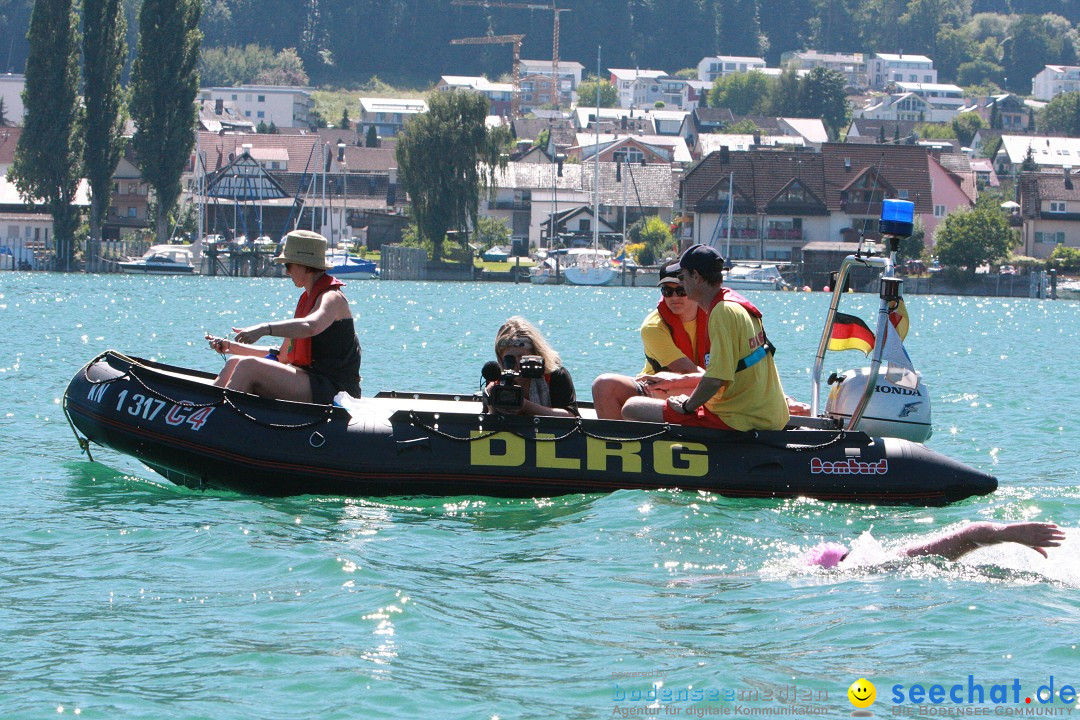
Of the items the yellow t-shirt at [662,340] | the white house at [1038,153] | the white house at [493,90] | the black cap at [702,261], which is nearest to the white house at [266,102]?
the white house at [493,90]

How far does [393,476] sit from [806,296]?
6398 cm

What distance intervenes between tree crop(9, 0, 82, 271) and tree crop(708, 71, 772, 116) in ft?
399

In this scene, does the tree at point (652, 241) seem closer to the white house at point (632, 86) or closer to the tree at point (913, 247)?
the tree at point (913, 247)

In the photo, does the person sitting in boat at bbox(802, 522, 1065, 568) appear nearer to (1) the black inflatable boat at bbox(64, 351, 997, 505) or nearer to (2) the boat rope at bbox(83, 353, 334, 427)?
(1) the black inflatable boat at bbox(64, 351, 997, 505)

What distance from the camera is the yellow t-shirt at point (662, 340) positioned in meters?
10.4

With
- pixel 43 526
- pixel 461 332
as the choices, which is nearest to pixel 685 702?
pixel 43 526

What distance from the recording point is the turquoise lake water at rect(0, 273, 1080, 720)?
6.48 m

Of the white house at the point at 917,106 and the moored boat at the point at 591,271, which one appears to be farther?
the white house at the point at 917,106

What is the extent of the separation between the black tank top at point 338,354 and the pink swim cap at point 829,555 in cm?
357

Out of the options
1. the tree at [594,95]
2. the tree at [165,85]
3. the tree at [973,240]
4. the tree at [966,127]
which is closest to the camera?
the tree at [165,85]

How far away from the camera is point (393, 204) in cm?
9750

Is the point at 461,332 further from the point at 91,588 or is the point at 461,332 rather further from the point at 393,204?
the point at 393,204

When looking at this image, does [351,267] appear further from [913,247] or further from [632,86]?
[632,86]

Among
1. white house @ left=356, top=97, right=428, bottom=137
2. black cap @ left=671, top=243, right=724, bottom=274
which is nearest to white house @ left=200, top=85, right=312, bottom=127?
white house @ left=356, top=97, right=428, bottom=137
